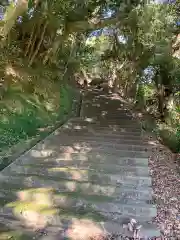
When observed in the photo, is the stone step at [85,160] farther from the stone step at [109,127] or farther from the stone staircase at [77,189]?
the stone step at [109,127]

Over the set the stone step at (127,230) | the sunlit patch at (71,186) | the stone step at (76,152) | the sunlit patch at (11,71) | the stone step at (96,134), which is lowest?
the stone step at (127,230)

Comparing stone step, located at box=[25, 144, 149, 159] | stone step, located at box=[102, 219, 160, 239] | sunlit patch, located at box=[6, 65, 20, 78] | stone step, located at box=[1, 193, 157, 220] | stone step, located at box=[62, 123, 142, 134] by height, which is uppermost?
sunlit patch, located at box=[6, 65, 20, 78]

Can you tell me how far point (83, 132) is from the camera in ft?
27.0

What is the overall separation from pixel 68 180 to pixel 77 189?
0.29m

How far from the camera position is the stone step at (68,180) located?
483cm

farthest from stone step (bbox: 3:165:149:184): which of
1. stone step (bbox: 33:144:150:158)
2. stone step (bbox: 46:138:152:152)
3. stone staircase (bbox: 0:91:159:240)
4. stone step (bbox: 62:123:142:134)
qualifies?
stone step (bbox: 62:123:142:134)

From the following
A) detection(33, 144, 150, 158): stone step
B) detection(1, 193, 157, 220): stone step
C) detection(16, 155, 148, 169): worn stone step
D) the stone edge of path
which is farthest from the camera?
detection(33, 144, 150, 158): stone step

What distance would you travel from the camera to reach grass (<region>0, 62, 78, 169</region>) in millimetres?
5742

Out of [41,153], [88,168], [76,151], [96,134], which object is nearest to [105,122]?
[96,134]

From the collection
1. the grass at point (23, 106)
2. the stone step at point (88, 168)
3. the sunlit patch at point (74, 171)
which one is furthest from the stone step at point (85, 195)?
the grass at point (23, 106)

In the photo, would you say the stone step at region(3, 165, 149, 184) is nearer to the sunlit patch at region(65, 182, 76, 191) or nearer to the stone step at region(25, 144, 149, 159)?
the sunlit patch at region(65, 182, 76, 191)

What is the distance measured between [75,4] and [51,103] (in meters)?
2.30

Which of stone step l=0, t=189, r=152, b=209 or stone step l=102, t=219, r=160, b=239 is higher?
stone step l=0, t=189, r=152, b=209

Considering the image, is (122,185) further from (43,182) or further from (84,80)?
(84,80)
